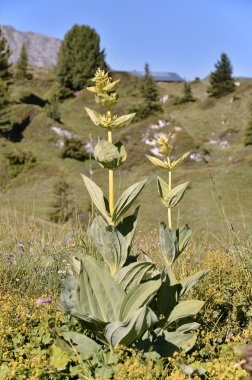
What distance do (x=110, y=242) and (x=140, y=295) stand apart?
0.31 m

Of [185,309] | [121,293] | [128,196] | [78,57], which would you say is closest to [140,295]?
[121,293]

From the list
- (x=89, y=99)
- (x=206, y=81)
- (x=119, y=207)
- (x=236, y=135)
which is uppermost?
(x=206, y=81)

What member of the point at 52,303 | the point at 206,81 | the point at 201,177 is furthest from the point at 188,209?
the point at 206,81

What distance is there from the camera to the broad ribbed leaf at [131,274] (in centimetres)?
255

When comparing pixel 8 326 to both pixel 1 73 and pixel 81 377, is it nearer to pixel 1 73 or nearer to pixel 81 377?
pixel 81 377

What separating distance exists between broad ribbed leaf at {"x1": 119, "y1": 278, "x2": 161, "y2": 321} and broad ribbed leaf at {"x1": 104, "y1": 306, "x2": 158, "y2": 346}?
0.33 feet

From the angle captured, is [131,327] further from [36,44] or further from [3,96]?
[36,44]

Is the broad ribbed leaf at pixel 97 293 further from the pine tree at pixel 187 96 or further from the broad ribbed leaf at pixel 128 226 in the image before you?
the pine tree at pixel 187 96

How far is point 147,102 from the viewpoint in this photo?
24.4 meters

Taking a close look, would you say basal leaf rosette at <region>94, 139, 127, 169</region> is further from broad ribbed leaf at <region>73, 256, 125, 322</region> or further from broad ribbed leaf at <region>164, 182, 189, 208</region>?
broad ribbed leaf at <region>73, 256, 125, 322</region>

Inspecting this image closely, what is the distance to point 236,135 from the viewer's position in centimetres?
2519

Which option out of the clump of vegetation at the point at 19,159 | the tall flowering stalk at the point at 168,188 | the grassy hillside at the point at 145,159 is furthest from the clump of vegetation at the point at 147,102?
the tall flowering stalk at the point at 168,188

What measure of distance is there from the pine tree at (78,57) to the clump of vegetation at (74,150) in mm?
13055

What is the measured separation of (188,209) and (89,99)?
714 inches
